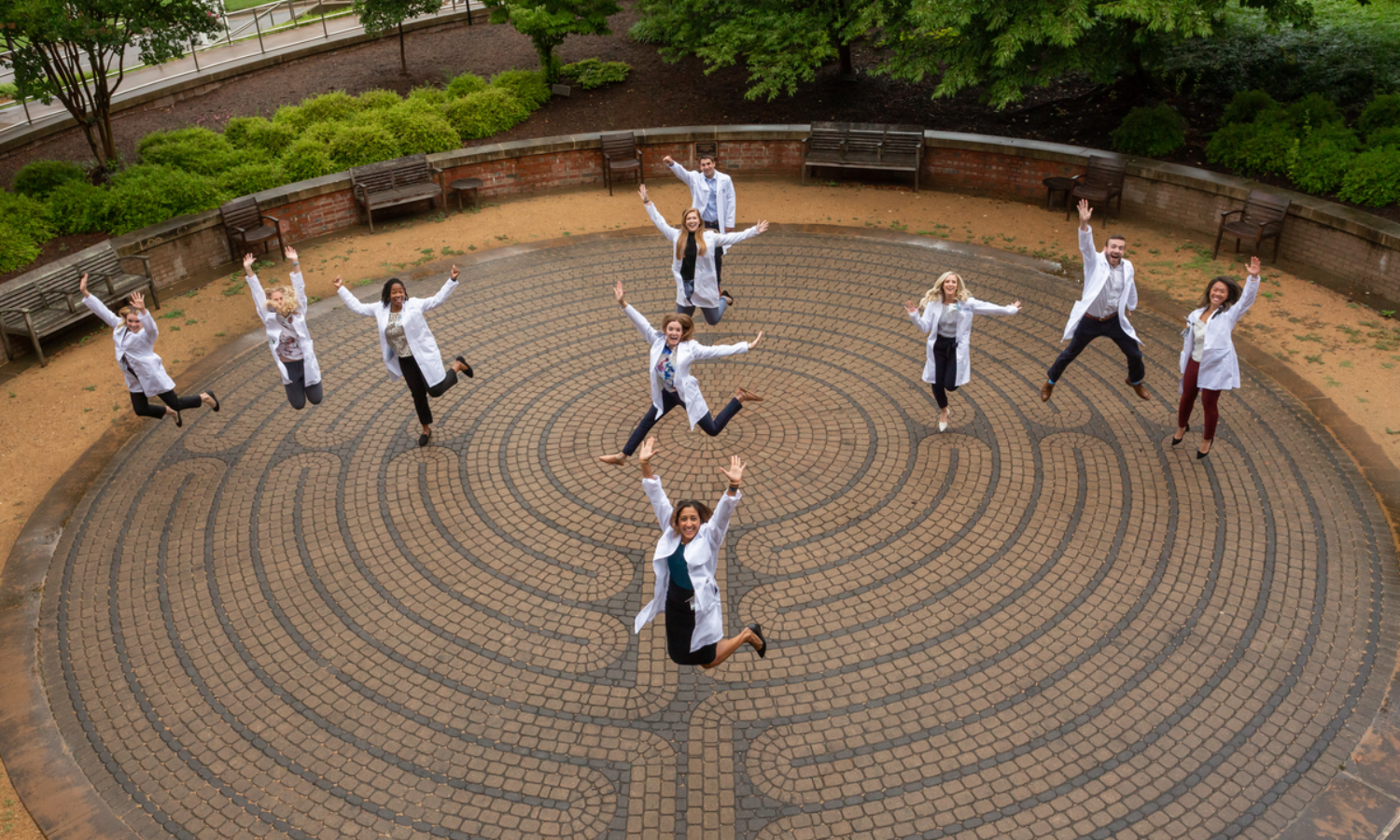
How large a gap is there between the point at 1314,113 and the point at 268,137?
18.4 metres

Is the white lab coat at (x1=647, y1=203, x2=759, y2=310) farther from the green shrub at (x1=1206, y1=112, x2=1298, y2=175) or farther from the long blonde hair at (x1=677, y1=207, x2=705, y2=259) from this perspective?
the green shrub at (x1=1206, y1=112, x2=1298, y2=175)

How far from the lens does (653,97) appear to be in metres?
22.2

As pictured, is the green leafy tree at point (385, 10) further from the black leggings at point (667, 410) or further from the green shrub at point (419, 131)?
the black leggings at point (667, 410)

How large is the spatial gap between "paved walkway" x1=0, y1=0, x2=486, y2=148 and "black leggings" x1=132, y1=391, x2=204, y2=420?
411 inches

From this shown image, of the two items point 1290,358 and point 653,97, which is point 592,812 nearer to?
point 1290,358

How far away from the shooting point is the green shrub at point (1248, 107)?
17.0 meters

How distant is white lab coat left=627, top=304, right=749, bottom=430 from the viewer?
9695mm

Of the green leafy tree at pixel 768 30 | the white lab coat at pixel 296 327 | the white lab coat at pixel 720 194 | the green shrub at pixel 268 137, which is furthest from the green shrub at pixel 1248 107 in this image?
the green shrub at pixel 268 137

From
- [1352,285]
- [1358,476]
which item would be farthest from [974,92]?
[1358,476]

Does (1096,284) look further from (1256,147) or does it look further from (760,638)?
(1256,147)

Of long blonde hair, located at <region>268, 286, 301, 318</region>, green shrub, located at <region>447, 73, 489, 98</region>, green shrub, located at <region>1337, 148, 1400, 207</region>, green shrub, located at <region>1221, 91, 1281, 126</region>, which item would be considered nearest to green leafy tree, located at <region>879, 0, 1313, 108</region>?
green shrub, located at <region>1221, 91, 1281, 126</region>

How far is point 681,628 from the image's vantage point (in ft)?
24.2

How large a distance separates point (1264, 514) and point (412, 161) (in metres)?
14.6

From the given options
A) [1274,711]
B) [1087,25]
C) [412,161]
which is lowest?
[1274,711]
